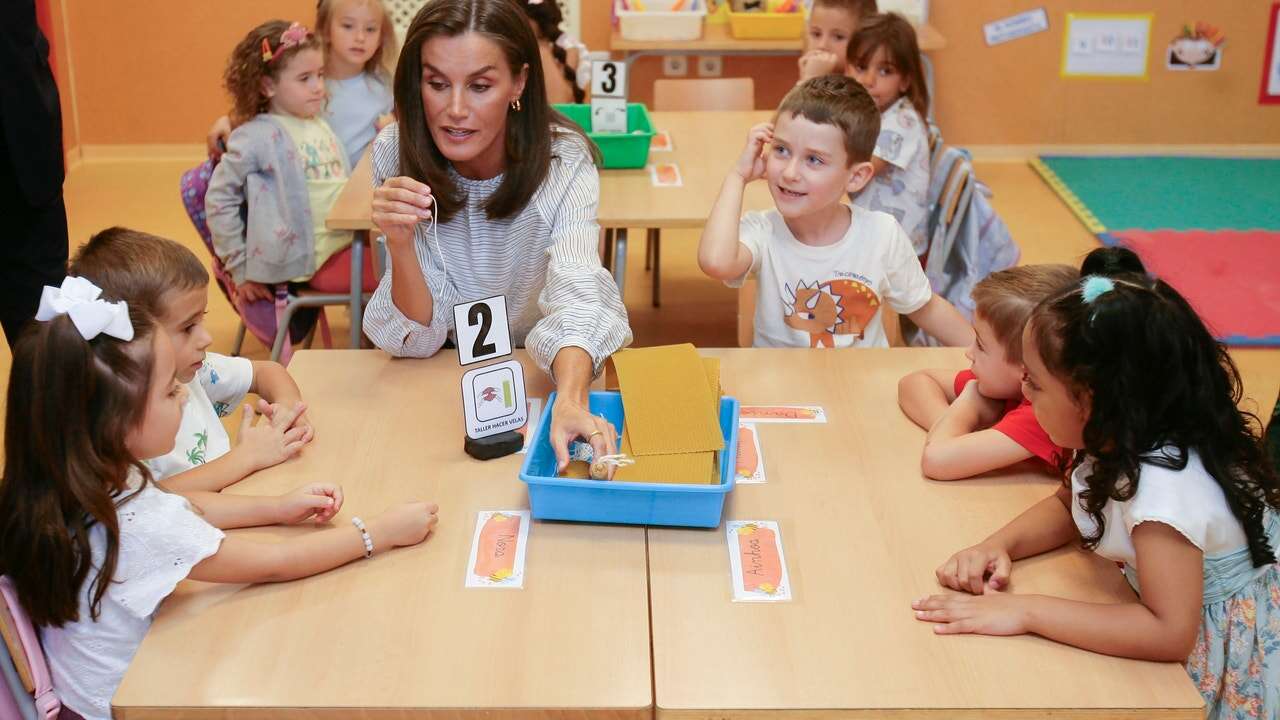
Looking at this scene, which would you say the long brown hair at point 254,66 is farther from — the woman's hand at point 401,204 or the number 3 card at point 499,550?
the number 3 card at point 499,550

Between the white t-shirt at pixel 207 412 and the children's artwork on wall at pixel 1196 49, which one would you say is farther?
the children's artwork on wall at pixel 1196 49

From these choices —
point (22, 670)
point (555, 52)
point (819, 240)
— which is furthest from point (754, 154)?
point (555, 52)

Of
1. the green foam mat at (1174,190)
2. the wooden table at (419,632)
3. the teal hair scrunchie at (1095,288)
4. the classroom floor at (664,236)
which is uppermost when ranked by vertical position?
the teal hair scrunchie at (1095,288)

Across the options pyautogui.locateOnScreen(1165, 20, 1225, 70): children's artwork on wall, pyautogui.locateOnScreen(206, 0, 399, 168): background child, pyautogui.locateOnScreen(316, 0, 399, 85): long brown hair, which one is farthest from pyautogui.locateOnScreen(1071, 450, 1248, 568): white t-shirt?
pyautogui.locateOnScreen(1165, 20, 1225, 70): children's artwork on wall

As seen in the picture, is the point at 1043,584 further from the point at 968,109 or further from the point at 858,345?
the point at 968,109

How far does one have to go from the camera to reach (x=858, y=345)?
2416 mm

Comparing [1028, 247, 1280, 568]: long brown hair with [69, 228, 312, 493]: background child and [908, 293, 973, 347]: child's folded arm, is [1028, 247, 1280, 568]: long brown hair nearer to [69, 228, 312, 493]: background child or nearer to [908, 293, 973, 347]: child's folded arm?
[908, 293, 973, 347]: child's folded arm

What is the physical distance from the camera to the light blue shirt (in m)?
3.83

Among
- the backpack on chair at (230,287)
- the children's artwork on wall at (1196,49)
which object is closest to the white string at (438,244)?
the backpack on chair at (230,287)

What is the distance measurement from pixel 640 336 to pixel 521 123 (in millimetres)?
2048

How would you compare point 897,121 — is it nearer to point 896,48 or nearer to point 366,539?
point 896,48

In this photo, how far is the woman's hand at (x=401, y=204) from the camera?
6.17 ft

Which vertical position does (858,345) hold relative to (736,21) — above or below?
below

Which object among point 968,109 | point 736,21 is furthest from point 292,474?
point 968,109
